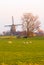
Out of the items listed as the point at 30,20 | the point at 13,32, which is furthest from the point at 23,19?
the point at 13,32

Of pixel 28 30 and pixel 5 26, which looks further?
pixel 5 26

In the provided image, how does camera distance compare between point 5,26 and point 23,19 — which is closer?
point 23,19

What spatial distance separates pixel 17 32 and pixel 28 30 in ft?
79.7

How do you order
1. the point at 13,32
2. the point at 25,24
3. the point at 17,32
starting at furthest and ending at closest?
the point at 17,32 < the point at 13,32 < the point at 25,24

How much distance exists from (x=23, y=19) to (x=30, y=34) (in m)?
5.77

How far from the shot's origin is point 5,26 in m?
107

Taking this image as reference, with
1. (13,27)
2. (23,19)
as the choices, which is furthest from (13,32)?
(23,19)

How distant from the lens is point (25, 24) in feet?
283

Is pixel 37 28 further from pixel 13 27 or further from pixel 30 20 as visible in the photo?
pixel 13 27

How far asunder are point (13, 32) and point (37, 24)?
53.0 ft

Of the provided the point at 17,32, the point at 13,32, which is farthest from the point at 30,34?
the point at 17,32

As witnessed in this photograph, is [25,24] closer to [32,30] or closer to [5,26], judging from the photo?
[32,30]

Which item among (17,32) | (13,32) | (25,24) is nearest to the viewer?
(25,24)

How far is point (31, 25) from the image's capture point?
87.8 m
